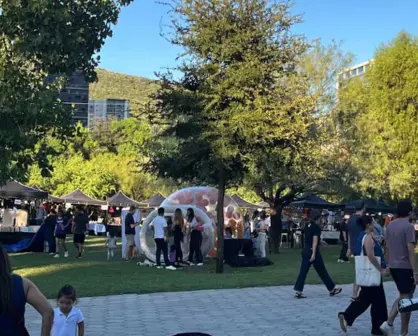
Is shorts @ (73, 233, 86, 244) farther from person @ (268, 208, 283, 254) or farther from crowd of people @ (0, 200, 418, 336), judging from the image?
person @ (268, 208, 283, 254)

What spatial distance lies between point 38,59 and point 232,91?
509cm

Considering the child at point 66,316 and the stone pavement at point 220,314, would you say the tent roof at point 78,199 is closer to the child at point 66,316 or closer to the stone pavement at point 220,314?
the stone pavement at point 220,314

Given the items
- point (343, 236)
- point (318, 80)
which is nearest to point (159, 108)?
point (343, 236)

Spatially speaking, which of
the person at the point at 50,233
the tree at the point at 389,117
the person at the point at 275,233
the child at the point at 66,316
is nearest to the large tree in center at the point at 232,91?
the person at the point at 50,233

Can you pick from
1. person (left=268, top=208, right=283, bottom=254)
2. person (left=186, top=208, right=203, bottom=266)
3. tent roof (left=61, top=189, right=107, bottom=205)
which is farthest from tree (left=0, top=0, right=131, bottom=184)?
tent roof (left=61, top=189, right=107, bottom=205)

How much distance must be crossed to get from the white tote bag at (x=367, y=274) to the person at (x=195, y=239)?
11991mm

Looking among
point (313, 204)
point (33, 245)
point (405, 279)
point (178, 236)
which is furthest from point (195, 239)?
point (313, 204)

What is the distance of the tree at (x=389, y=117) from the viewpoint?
1323 inches

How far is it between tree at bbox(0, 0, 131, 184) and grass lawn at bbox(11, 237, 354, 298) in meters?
3.03

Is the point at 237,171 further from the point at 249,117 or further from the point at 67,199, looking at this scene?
the point at 67,199

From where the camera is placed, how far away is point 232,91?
1783cm

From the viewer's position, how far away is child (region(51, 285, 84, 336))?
5.31 metres

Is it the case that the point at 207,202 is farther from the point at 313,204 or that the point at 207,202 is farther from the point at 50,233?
the point at 313,204

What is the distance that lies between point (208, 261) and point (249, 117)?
679 cm
